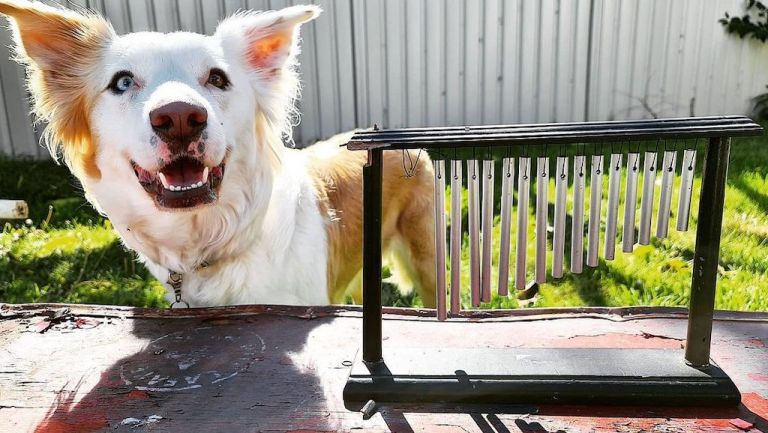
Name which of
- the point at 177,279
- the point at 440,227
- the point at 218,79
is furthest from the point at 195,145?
the point at 440,227

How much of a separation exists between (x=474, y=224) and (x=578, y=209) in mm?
310

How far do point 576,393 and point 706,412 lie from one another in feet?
1.16

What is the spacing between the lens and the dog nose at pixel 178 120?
1957 mm

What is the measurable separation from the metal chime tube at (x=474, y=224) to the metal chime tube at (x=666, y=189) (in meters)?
0.53

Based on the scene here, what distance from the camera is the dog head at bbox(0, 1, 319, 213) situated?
208 cm

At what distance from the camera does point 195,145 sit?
2.06 metres

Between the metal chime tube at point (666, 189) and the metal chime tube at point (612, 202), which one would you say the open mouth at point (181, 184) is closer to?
the metal chime tube at point (612, 202)

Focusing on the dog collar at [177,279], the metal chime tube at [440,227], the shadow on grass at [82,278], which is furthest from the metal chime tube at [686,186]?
the shadow on grass at [82,278]

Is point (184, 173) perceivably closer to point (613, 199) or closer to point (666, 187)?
point (613, 199)

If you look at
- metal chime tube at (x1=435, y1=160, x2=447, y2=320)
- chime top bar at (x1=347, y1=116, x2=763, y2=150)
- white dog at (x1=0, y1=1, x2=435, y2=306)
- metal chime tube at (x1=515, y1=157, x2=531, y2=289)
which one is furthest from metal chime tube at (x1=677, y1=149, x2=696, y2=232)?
white dog at (x1=0, y1=1, x2=435, y2=306)

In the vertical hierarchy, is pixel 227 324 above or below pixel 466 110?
below

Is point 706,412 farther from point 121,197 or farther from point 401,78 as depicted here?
point 401,78

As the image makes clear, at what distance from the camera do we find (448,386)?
1838 millimetres

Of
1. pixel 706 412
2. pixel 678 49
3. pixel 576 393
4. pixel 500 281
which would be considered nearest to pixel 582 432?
pixel 576 393
